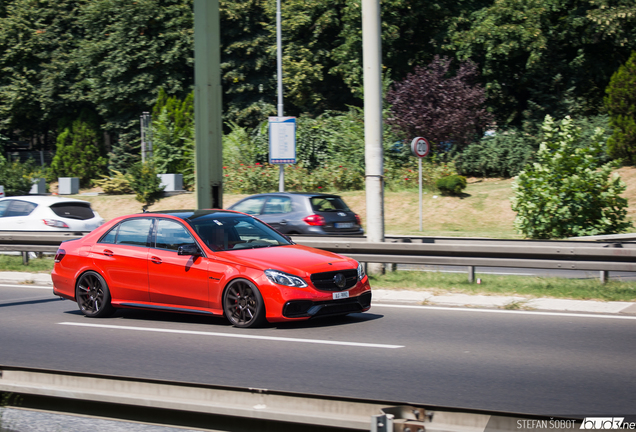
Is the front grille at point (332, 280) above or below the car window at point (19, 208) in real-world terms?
below

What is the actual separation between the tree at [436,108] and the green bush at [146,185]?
10918mm

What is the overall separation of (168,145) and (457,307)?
26.4 m

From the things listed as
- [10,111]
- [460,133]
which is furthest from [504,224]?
[10,111]

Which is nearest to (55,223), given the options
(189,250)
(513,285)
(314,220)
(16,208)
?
(16,208)

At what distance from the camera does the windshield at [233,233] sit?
30.2ft

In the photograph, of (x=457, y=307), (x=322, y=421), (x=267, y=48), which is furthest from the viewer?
(x=267, y=48)

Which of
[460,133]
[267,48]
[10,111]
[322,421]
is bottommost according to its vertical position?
[322,421]

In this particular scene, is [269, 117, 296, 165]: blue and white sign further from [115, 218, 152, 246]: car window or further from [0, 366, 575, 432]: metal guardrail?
[0, 366, 575, 432]: metal guardrail

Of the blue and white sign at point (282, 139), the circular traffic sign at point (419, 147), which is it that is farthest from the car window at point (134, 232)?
the blue and white sign at point (282, 139)

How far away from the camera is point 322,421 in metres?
3.18

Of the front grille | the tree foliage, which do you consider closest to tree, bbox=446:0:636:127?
the tree foliage

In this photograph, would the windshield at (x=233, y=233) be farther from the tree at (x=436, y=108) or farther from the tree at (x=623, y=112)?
the tree at (x=623, y=112)

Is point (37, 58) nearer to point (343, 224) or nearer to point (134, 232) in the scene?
point (343, 224)

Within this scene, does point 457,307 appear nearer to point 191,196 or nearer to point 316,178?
point 316,178
